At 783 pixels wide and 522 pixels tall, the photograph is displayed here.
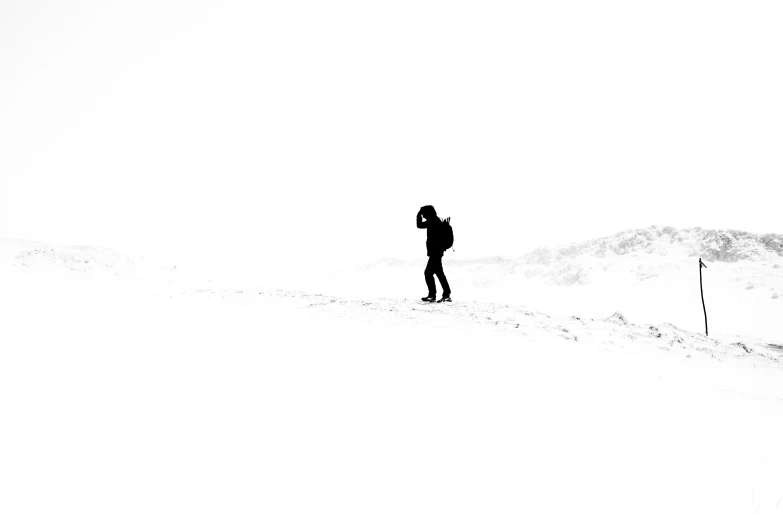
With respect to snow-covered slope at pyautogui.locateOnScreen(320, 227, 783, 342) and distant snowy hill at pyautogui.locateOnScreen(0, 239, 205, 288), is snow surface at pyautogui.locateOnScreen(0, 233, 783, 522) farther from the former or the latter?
snow-covered slope at pyautogui.locateOnScreen(320, 227, 783, 342)

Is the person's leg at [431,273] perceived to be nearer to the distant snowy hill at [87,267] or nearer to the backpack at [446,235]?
the backpack at [446,235]

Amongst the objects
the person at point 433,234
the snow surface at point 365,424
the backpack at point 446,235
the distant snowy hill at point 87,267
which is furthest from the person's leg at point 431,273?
the distant snowy hill at point 87,267

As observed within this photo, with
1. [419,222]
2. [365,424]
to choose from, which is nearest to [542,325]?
[419,222]

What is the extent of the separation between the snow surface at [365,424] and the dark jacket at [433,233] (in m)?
2.70

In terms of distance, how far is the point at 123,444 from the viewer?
3170 millimetres

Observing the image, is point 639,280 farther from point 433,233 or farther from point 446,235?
point 433,233

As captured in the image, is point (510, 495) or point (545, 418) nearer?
point (510, 495)

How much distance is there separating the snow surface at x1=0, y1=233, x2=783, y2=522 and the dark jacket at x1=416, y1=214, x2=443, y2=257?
8.86ft

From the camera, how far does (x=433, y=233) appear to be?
1077cm

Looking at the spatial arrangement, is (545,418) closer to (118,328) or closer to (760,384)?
(760,384)

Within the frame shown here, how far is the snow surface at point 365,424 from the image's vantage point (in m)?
2.76

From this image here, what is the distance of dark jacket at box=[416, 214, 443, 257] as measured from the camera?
35.1ft

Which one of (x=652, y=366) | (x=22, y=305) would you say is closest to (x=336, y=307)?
(x=652, y=366)

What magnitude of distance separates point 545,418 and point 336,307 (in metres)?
6.31
